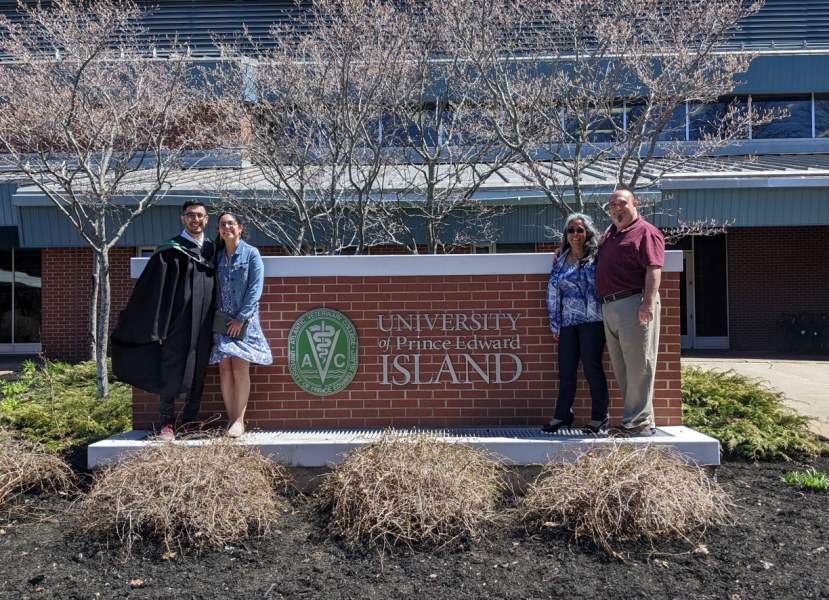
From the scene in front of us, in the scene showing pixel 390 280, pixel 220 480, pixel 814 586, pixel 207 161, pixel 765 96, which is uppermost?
pixel 765 96

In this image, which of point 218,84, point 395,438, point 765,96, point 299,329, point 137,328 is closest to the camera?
point 395,438

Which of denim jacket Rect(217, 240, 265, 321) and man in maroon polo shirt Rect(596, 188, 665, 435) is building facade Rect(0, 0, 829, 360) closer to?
man in maroon polo shirt Rect(596, 188, 665, 435)

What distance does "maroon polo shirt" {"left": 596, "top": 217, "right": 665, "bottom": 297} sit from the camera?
17.9ft

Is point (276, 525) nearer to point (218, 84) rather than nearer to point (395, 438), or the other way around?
point (395, 438)

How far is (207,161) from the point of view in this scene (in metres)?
17.5

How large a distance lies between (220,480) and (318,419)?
1.65 metres

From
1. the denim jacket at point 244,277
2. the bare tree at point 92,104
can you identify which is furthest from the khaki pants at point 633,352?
the bare tree at point 92,104

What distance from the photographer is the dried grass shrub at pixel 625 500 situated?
4.52 m

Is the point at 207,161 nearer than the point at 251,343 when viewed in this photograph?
No

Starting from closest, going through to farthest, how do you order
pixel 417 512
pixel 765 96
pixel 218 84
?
pixel 417 512
pixel 218 84
pixel 765 96

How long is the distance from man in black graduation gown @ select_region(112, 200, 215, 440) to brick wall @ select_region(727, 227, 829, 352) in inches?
601

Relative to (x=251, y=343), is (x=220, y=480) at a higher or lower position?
lower

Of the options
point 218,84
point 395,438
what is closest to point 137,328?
point 395,438

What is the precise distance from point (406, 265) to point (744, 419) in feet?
11.6
